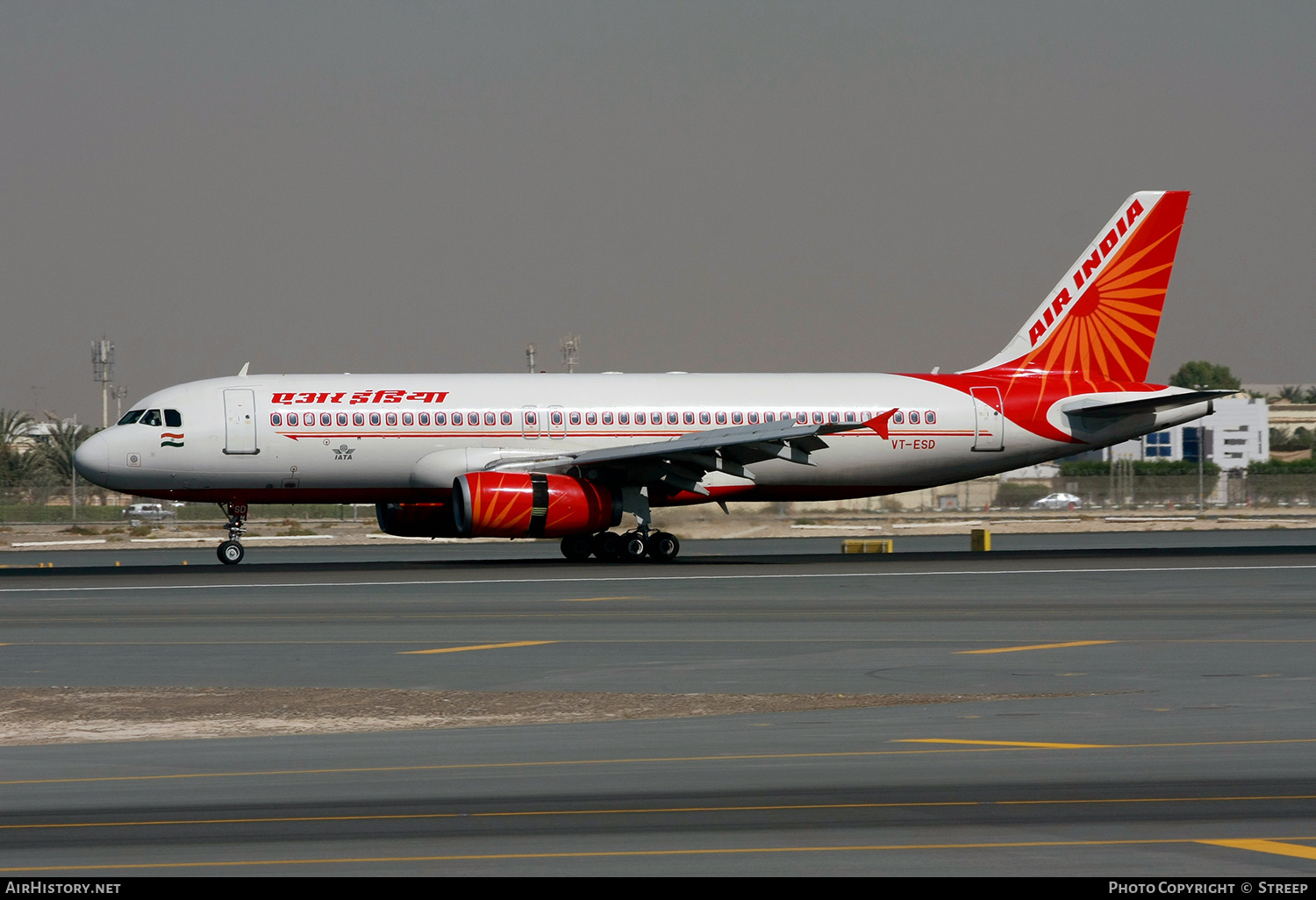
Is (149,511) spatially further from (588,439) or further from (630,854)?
(630,854)

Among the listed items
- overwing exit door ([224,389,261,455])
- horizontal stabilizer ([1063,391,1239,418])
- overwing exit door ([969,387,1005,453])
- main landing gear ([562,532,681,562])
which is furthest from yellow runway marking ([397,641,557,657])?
horizontal stabilizer ([1063,391,1239,418])

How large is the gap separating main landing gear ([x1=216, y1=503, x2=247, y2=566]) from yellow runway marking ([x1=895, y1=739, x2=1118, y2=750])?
81.8ft

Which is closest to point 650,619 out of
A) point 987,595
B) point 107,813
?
point 987,595

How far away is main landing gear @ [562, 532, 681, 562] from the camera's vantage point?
3516cm

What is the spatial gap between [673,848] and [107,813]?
3740 millimetres

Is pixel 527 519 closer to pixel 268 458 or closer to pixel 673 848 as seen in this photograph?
pixel 268 458

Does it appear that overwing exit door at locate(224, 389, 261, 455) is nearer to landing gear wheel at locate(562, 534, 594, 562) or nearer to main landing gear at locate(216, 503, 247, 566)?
main landing gear at locate(216, 503, 247, 566)

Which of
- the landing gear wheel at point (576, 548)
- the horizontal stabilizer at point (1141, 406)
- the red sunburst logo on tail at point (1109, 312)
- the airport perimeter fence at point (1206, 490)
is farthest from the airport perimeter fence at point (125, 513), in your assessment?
the horizontal stabilizer at point (1141, 406)

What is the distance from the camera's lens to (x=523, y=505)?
3203cm

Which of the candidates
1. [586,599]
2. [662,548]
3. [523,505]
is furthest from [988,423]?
[586,599]

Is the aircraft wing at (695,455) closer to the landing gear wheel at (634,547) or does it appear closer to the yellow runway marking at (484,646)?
the landing gear wheel at (634,547)

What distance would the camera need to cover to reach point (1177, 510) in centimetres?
6969

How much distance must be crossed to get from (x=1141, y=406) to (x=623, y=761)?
29831mm

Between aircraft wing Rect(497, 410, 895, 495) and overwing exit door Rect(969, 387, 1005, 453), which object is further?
overwing exit door Rect(969, 387, 1005, 453)
